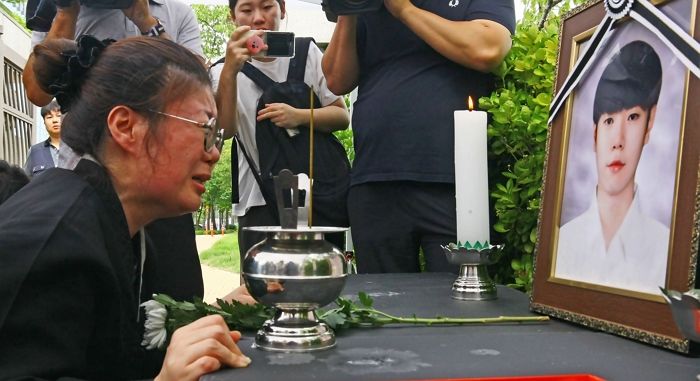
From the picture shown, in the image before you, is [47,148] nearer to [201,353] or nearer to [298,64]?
[298,64]

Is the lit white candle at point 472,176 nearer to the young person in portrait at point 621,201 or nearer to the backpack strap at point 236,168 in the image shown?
the young person in portrait at point 621,201

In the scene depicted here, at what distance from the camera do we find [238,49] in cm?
232

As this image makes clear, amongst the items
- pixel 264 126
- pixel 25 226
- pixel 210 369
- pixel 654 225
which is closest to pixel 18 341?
pixel 25 226

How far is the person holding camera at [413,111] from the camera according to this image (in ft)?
5.63

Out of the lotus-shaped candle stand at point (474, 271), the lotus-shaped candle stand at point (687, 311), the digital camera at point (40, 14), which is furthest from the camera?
the digital camera at point (40, 14)

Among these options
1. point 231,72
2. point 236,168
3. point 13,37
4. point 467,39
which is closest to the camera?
point 467,39

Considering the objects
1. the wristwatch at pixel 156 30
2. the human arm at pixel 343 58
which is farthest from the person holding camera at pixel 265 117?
the human arm at pixel 343 58

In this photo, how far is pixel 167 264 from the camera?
1.97 meters

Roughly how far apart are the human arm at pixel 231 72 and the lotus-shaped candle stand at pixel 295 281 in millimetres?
1438

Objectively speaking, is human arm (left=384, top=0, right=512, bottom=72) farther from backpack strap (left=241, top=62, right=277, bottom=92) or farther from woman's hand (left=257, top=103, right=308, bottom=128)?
backpack strap (left=241, top=62, right=277, bottom=92)

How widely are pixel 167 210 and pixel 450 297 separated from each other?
1.84 ft

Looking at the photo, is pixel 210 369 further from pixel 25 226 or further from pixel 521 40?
pixel 521 40

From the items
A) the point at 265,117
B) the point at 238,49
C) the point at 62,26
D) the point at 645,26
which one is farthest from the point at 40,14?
the point at 645,26

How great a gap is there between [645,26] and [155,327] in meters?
0.80
